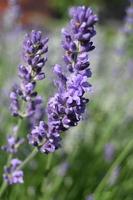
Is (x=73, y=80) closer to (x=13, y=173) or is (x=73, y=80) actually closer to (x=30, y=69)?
(x=30, y=69)

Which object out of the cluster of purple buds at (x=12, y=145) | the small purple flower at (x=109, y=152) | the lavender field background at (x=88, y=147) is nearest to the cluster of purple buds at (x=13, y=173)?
the cluster of purple buds at (x=12, y=145)

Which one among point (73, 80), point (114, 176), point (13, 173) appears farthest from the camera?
point (114, 176)

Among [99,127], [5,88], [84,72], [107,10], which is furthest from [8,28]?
[107,10]

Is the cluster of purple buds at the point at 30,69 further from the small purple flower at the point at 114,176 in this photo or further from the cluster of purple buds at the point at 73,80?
the small purple flower at the point at 114,176

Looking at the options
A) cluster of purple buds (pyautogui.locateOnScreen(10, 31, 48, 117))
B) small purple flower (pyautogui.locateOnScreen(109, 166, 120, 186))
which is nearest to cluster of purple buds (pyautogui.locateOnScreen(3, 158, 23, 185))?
cluster of purple buds (pyautogui.locateOnScreen(10, 31, 48, 117))

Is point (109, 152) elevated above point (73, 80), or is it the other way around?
point (109, 152)

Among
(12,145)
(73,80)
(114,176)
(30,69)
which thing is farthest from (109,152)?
(73,80)

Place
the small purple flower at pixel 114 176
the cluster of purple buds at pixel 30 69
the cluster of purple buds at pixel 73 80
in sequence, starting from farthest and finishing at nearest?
the small purple flower at pixel 114 176 < the cluster of purple buds at pixel 30 69 < the cluster of purple buds at pixel 73 80
